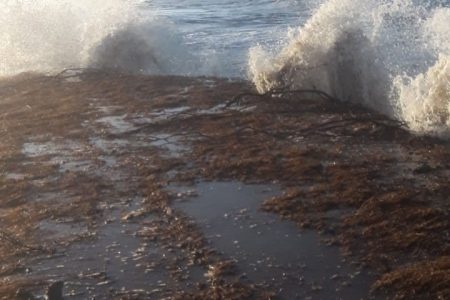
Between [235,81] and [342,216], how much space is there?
6.51 m

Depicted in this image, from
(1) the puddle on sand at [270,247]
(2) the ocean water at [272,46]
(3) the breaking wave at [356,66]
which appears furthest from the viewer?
(2) the ocean water at [272,46]

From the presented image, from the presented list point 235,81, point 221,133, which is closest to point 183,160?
point 221,133

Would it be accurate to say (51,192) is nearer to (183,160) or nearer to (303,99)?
(183,160)

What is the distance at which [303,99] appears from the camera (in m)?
9.97

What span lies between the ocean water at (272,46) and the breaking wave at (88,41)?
0.03 m

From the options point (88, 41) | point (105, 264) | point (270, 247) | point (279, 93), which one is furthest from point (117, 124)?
point (88, 41)

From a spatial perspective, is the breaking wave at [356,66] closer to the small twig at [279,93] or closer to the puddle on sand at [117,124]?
the small twig at [279,93]

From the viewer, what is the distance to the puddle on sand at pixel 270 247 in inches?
179

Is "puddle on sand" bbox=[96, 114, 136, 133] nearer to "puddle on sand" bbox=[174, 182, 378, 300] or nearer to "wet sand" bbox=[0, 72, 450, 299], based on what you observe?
"wet sand" bbox=[0, 72, 450, 299]

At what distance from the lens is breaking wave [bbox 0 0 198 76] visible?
14828 millimetres

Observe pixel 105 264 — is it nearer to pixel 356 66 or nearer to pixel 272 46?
pixel 356 66

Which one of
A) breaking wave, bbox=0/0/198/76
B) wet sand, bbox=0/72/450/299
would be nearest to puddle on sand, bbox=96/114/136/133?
wet sand, bbox=0/72/450/299

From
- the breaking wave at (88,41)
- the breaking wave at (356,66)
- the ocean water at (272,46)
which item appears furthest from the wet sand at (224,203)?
the breaking wave at (88,41)

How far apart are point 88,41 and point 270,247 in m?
11.0
